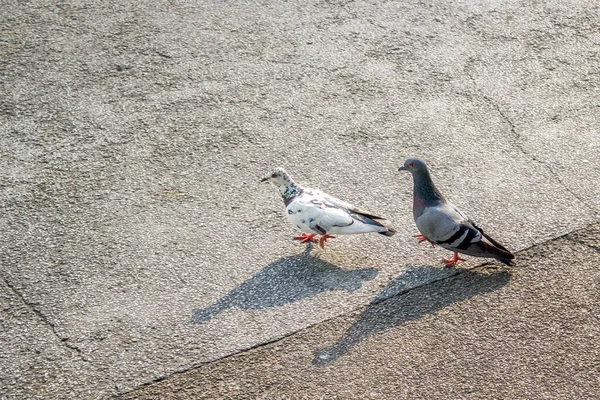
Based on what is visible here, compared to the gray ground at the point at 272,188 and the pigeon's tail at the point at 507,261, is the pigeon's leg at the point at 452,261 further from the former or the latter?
the pigeon's tail at the point at 507,261

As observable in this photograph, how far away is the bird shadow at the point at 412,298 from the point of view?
437cm

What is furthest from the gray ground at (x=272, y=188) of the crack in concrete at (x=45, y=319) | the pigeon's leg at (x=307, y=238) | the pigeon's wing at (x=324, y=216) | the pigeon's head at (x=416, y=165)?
the pigeon's head at (x=416, y=165)

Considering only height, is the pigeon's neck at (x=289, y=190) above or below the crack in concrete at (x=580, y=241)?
below

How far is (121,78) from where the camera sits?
6.73 m

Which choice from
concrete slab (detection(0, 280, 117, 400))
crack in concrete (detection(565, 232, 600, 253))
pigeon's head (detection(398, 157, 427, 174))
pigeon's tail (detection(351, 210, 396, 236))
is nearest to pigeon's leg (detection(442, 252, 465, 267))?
pigeon's tail (detection(351, 210, 396, 236))

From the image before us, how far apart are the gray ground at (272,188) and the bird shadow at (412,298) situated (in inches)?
0.5

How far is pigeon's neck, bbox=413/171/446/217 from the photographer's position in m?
4.97

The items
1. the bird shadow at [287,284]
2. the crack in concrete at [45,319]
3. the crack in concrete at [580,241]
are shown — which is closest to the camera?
the crack in concrete at [45,319]

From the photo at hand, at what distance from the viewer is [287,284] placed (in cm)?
479

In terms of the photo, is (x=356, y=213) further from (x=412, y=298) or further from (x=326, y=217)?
(x=412, y=298)

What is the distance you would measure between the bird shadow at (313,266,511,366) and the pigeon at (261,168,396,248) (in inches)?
13.0

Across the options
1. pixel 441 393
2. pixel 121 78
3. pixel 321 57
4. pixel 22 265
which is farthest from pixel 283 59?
pixel 441 393

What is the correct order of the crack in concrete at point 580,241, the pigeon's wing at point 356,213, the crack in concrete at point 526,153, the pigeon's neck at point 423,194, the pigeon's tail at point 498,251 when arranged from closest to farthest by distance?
the pigeon's tail at point 498,251 → the pigeon's wing at point 356,213 → the pigeon's neck at point 423,194 → the crack in concrete at point 580,241 → the crack in concrete at point 526,153

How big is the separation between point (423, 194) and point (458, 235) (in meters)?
0.36
